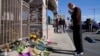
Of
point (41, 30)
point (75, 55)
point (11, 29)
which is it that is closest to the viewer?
point (11, 29)

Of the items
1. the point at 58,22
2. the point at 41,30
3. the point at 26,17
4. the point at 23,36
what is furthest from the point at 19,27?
the point at 58,22

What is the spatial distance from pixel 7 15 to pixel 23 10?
2.97 metres

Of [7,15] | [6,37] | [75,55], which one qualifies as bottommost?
[75,55]

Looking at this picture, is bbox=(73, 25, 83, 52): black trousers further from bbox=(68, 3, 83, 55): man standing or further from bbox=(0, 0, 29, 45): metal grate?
bbox=(0, 0, 29, 45): metal grate

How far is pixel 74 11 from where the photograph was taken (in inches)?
468

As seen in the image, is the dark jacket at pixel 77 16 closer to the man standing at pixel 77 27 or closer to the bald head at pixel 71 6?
the man standing at pixel 77 27

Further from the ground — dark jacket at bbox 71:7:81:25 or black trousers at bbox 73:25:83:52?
dark jacket at bbox 71:7:81:25

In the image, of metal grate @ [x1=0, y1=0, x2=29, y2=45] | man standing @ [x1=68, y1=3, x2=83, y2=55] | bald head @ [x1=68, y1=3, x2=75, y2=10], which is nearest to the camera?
metal grate @ [x1=0, y1=0, x2=29, y2=45]

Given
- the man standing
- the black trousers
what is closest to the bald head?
the man standing

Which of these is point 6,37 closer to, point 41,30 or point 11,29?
point 11,29

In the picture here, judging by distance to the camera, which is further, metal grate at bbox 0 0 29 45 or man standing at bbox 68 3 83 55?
man standing at bbox 68 3 83 55

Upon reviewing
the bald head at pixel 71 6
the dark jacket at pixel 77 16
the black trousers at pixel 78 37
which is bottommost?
the black trousers at pixel 78 37

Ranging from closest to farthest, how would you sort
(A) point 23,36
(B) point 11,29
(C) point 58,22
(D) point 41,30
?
1. (B) point 11,29
2. (A) point 23,36
3. (D) point 41,30
4. (C) point 58,22

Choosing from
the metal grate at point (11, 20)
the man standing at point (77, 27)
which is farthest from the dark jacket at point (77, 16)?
the metal grate at point (11, 20)
